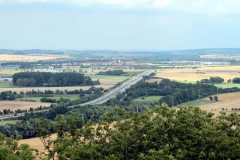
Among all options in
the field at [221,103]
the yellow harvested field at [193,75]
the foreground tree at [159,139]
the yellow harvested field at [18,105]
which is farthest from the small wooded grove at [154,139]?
the yellow harvested field at [193,75]

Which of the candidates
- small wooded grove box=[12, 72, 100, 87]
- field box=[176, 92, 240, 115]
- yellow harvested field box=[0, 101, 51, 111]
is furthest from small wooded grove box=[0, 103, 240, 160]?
small wooded grove box=[12, 72, 100, 87]

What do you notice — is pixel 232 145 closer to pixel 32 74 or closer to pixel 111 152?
pixel 111 152

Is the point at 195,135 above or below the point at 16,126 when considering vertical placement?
above

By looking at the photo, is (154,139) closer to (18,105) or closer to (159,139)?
(159,139)

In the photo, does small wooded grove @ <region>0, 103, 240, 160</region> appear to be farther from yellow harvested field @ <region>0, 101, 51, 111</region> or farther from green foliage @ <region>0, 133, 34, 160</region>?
yellow harvested field @ <region>0, 101, 51, 111</region>

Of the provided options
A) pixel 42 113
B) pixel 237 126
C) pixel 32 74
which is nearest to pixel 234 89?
pixel 42 113

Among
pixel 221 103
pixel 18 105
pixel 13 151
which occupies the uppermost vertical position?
pixel 13 151

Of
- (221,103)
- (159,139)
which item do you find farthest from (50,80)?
(159,139)

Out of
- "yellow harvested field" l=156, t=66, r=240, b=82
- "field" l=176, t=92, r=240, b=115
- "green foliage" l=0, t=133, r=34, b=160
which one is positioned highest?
"green foliage" l=0, t=133, r=34, b=160
